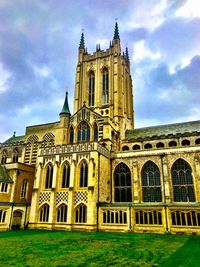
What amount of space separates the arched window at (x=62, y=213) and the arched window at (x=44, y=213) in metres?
1.79

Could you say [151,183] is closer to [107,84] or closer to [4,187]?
[4,187]

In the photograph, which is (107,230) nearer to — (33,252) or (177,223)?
(177,223)

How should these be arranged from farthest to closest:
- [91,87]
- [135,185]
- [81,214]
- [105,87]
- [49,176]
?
[91,87] < [105,87] < [49,176] < [135,185] < [81,214]

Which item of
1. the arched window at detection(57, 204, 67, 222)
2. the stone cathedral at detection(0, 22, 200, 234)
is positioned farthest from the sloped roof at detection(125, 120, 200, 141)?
the arched window at detection(57, 204, 67, 222)

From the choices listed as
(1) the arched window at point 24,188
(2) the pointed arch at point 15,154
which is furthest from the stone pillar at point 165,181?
(2) the pointed arch at point 15,154

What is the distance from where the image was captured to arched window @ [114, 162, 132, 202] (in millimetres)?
33350

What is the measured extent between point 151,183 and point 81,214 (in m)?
11.0

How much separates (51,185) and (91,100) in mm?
24487

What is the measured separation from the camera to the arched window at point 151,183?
104 feet

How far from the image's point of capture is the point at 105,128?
37281 mm

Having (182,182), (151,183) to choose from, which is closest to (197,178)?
(182,182)

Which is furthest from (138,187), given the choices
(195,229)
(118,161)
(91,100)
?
(91,100)

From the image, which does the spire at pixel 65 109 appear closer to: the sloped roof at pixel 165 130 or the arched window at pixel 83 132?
the arched window at pixel 83 132

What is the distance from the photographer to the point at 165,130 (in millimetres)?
42156
